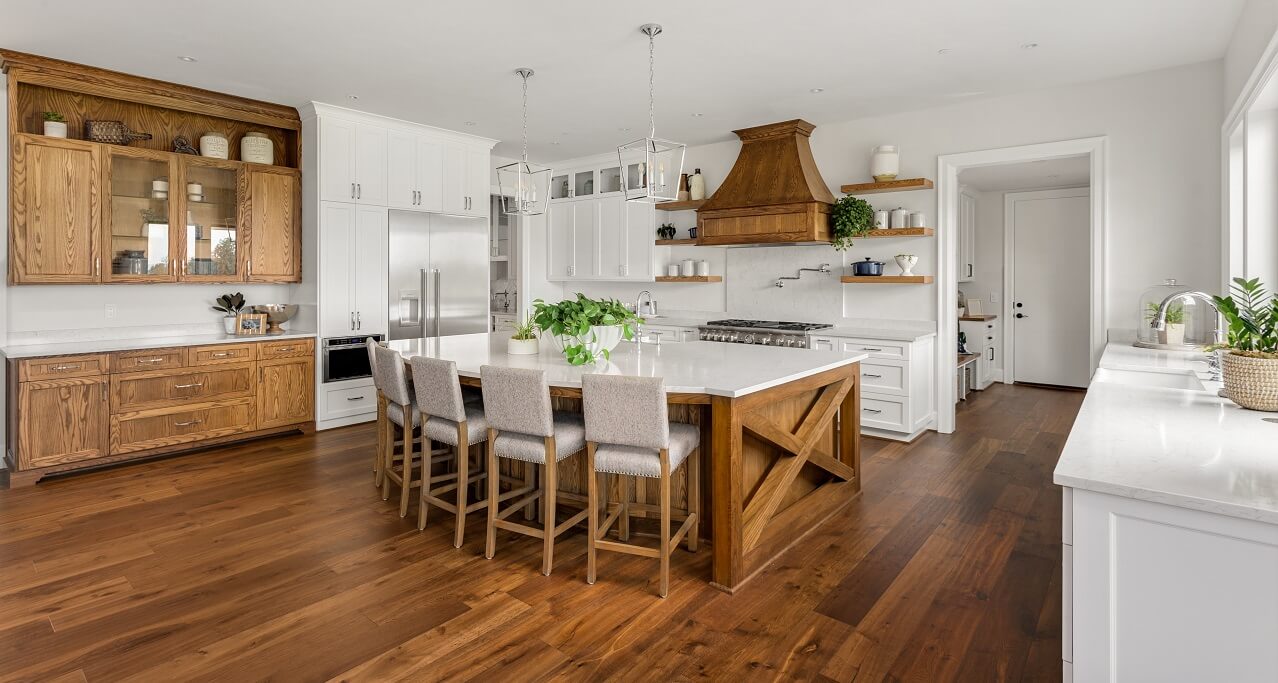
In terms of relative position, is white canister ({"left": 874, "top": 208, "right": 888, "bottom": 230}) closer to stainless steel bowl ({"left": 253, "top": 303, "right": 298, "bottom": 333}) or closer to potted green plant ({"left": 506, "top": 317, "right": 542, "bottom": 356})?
potted green plant ({"left": 506, "top": 317, "right": 542, "bottom": 356})

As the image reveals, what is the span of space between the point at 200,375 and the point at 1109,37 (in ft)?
20.4

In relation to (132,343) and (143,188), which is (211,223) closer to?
(143,188)

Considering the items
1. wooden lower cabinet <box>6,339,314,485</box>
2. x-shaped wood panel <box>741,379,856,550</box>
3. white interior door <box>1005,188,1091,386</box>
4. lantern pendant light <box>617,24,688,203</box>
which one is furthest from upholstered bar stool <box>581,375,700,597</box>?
white interior door <box>1005,188,1091,386</box>

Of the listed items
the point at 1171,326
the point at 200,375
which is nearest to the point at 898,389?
the point at 1171,326

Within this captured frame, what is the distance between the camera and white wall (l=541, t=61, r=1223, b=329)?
4.34 m

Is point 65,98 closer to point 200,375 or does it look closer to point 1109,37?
point 200,375

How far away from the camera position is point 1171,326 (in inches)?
156

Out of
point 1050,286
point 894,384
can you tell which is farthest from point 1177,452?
point 1050,286

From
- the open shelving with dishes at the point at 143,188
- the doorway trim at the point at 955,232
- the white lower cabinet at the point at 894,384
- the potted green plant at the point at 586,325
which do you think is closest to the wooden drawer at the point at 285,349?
the open shelving with dishes at the point at 143,188

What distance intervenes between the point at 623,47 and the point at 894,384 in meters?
3.17

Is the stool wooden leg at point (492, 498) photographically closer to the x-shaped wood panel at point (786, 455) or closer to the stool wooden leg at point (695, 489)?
the stool wooden leg at point (695, 489)

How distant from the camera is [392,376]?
3.47 metres

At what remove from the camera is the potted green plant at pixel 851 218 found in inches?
216

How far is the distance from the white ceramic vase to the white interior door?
3318 millimetres
